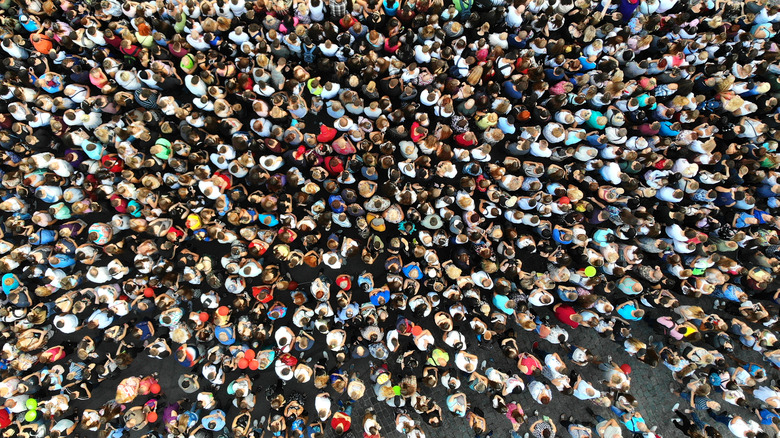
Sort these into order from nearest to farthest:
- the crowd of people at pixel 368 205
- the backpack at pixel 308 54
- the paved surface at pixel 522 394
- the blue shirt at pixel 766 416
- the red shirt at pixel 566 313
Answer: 1. the crowd of people at pixel 368 205
2. the red shirt at pixel 566 313
3. the backpack at pixel 308 54
4. the blue shirt at pixel 766 416
5. the paved surface at pixel 522 394

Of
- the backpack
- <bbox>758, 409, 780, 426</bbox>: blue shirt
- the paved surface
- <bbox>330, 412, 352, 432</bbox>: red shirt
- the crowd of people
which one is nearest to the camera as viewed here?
the crowd of people

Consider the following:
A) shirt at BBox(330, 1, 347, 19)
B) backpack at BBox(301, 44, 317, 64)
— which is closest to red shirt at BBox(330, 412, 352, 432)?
backpack at BBox(301, 44, 317, 64)

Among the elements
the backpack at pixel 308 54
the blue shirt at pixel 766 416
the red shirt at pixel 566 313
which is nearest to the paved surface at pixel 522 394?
the blue shirt at pixel 766 416

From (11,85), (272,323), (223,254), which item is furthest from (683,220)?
(11,85)

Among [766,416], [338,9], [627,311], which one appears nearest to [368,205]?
[338,9]

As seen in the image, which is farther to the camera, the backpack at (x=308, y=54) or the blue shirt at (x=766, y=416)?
the blue shirt at (x=766, y=416)

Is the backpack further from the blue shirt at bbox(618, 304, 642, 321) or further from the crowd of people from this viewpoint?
the blue shirt at bbox(618, 304, 642, 321)

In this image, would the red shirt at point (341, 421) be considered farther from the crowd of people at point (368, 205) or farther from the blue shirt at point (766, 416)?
the blue shirt at point (766, 416)

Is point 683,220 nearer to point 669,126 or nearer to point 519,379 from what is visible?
point 669,126
